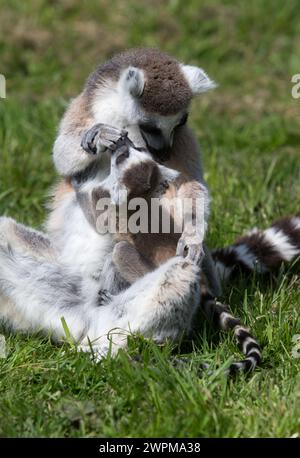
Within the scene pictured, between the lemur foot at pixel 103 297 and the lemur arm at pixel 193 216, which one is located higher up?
the lemur arm at pixel 193 216

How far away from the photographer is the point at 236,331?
18.1 feet

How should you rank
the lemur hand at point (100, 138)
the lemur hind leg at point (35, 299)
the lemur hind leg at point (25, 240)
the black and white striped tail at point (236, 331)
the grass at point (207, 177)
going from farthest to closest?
the lemur hind leg at point (25, 240), the lemur hind leg at point (35, 299), the lemur hand at point (100, 138), the black and white striped tail at point (236, 331), the grass at point (207, 177)

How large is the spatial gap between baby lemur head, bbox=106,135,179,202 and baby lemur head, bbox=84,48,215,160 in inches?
9.0

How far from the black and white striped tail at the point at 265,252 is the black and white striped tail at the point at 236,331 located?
2.01 feet

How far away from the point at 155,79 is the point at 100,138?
0.60m

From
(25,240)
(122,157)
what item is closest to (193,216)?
(122,157)

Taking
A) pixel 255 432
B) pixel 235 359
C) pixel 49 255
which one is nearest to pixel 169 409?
pixel 255 432

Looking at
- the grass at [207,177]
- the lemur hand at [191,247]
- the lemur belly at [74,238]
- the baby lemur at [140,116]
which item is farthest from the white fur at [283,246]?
the lemur belly at [74,238]

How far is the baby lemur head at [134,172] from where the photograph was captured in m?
5.51

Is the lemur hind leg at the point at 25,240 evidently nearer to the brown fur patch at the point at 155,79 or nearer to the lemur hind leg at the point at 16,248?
the lemur hind leg at the point at 16,248

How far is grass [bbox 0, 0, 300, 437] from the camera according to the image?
180 inches

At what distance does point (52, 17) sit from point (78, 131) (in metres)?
6.19

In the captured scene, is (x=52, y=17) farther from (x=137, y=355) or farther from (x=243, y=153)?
(x=137, y=355)

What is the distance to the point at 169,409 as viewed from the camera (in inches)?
178
